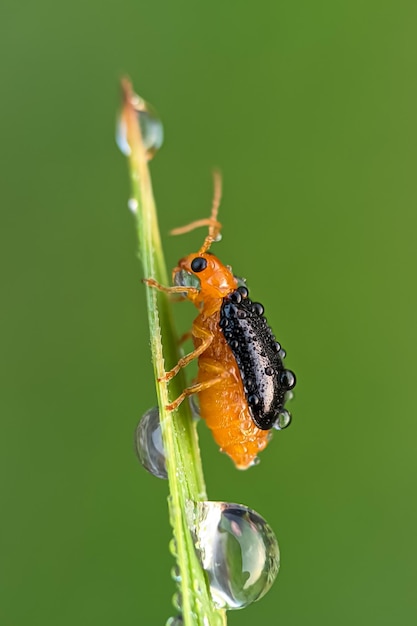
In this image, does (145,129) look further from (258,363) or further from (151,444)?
(151,444)

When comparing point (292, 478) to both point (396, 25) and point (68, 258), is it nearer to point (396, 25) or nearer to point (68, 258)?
point (68, 258)

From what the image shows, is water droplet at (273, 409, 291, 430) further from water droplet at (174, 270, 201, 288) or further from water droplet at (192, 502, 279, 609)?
water droplet at (192, 502, 279, 609)

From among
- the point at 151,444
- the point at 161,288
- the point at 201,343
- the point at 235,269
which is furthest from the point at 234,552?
the point at 235,269

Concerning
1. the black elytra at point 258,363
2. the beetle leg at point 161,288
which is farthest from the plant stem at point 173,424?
the black elytra at point 258,363

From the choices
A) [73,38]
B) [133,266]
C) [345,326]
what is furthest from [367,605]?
[73,38]

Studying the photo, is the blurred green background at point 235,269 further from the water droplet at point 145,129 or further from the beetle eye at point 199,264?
the water droplet at point 145,129
